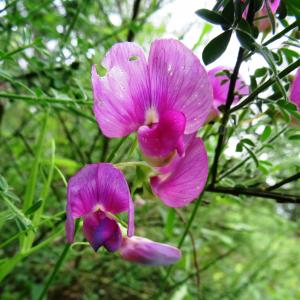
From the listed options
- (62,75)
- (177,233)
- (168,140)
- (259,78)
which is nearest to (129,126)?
(168,140)

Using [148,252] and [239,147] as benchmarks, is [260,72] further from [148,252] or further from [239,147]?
[148,252]

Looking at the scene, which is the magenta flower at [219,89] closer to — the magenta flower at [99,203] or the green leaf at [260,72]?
the green leaf at [260,72]

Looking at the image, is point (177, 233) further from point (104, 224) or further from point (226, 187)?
point (104, 224)

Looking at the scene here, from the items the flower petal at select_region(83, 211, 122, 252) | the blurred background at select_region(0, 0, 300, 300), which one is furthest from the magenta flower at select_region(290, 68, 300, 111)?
the flower petal at select_region(83, 211, 122, 252)

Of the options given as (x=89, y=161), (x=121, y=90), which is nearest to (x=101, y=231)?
(x=121, y=90)

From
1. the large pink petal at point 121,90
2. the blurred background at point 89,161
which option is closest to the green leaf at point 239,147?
the blurred background at point 89,161

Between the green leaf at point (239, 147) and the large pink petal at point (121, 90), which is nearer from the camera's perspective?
the large pink petal at point (121, 90)
